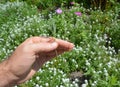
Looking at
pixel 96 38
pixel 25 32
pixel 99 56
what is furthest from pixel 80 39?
pixel 25 32

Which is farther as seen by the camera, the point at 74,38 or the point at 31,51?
the point at 74,38

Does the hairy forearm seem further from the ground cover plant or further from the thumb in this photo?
the ground cover plant


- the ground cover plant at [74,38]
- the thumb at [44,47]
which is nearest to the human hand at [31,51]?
the thumb at [44,47]

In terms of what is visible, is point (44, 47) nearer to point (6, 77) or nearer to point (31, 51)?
point (31, 51)

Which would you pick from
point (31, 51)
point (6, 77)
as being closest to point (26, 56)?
point (31, 51)

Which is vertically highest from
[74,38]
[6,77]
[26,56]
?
[26,56]

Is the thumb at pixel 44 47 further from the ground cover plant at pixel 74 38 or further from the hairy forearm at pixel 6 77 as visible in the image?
the ground cover plant at pixel 74 38

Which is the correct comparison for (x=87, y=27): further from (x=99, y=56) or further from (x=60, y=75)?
(x=60, y=75)
